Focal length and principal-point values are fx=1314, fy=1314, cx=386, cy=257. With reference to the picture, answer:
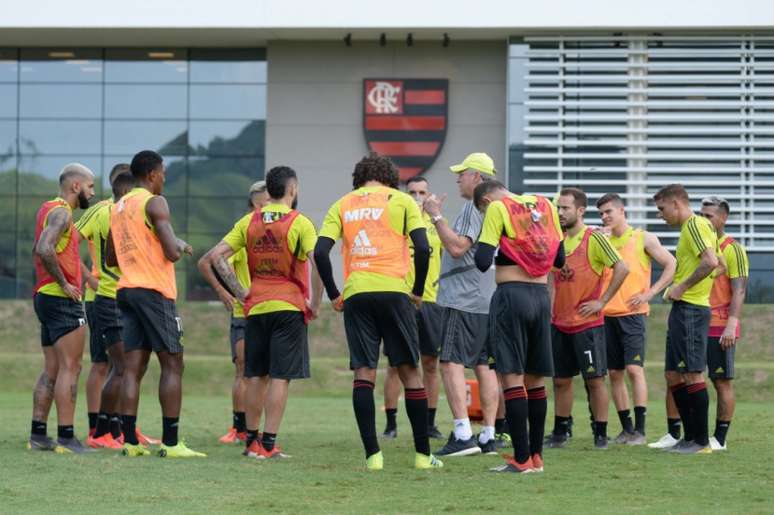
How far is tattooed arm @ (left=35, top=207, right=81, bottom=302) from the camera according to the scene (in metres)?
10.5

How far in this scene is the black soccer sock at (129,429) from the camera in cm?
1023

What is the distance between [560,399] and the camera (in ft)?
38.2

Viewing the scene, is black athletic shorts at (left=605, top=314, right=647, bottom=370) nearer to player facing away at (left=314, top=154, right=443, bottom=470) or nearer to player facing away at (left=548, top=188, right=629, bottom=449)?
player facing away at (left=548, top=188, right=629, bottom=449)

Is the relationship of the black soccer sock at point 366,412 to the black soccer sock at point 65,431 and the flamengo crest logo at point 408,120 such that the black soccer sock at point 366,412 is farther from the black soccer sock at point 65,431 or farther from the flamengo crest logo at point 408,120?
the flamengo crest logo at point 408,120

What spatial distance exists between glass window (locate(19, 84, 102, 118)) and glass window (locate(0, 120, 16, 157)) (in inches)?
14.9

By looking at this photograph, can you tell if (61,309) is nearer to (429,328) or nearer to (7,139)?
(429,328)

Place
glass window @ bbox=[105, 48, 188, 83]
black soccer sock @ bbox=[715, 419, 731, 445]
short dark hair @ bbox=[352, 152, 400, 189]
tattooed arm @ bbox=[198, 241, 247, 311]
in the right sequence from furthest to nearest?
glass window @ bbox=[105, 48, 188, 83], black soccer sock @ bbox=[715, 419, 731, 445], tattooed arm @ bbox=[198, 241, 247, 311], short dark hair @ bbox=[352, 152, 400, 189]

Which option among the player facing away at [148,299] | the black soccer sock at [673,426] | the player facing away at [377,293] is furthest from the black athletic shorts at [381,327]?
the black soccer sock at [673,426]

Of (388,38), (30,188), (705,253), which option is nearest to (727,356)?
(705,253)

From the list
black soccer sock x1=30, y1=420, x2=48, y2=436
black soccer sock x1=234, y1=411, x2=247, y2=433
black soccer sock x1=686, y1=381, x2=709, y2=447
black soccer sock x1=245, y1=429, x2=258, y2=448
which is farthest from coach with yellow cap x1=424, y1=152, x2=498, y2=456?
black soccer sock x1=30, y1=420, x2=48, y2=436

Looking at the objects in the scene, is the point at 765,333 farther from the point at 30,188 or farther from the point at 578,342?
the point at 30,188

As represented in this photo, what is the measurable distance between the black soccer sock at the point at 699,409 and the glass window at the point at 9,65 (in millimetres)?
23468

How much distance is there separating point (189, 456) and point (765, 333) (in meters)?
15.0

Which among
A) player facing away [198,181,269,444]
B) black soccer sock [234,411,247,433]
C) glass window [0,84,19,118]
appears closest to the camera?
player facing away [198,181,269,444]
